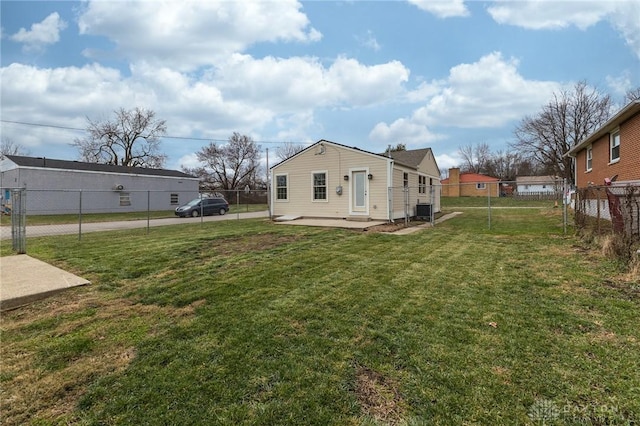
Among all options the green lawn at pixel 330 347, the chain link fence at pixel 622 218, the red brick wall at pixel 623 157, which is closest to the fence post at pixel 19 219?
the green lawn at pixel 330 347

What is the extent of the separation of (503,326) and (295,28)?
12.2 meters

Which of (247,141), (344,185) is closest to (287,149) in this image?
(247,141)

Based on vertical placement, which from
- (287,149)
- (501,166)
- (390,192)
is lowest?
(390,192)

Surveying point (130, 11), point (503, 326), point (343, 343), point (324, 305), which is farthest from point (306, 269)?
point (130, 11)

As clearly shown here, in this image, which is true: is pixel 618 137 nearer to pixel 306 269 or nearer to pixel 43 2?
pixel 306 269

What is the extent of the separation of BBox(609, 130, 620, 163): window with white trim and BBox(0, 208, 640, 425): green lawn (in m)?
9.37

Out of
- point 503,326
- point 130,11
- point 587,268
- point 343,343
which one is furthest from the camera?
point 130,11

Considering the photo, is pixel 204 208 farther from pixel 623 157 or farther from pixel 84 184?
pixel 623 157

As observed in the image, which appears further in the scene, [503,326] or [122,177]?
[122,177]

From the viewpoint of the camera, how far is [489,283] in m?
4.77

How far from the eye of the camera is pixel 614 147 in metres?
12.2

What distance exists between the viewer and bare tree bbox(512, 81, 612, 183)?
30447mm

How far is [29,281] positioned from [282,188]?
496 inches

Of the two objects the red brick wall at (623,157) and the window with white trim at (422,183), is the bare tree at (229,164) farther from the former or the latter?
the red brick wall at (623,157)
